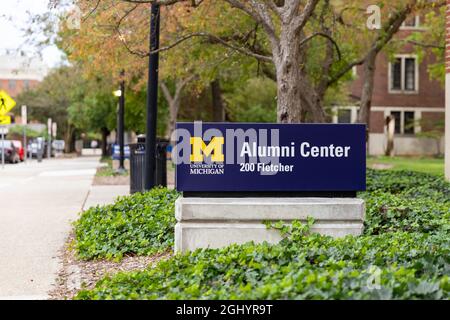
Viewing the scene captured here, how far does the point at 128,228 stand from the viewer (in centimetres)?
1022

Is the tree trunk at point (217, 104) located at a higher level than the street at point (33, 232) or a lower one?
higher

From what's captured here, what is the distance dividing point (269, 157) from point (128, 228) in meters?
2.57

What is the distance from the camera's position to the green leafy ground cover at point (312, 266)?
5375mm

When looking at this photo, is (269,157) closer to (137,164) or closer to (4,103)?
(137,164)

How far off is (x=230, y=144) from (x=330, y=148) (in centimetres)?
115

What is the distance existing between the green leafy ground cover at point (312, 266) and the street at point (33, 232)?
787 mm

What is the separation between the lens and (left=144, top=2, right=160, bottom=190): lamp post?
1471cm

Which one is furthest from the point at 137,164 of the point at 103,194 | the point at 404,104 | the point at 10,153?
the point at 404,104

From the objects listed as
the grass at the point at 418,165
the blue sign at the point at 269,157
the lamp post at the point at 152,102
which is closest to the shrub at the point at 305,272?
the blue sign at the point at 269,157

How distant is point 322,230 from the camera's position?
8.49 m

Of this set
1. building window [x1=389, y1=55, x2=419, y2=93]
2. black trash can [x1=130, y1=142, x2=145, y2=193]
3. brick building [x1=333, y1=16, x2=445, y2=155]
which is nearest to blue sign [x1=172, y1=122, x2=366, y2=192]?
black trash can [x1=130, y1=142, x2=145, y2=193]

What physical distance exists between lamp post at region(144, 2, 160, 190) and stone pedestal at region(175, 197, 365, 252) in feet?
21.1

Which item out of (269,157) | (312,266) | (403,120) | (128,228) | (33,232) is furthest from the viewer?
(403,120)

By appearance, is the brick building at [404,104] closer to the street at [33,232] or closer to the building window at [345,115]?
the building window at [345,115]
